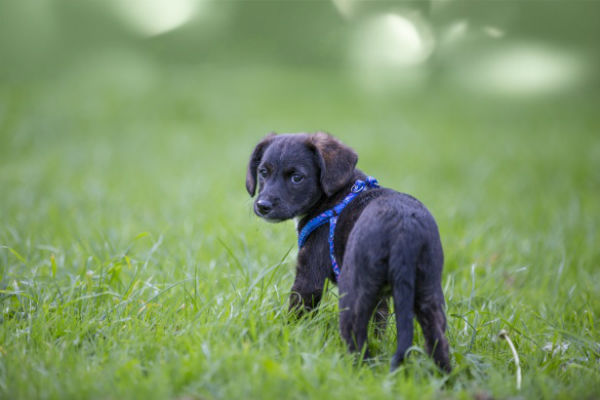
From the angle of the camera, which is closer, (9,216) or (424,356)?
(424,356)

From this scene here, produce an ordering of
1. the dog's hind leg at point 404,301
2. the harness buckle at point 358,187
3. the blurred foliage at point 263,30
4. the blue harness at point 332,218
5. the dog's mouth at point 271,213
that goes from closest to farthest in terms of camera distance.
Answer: the dog's hind leg at point 404,301 → the blue harness at point 332,218 → the harness buckle at point 358,187 → the dog's mouth at point 271,213 → the blurred foliage at point 263,30

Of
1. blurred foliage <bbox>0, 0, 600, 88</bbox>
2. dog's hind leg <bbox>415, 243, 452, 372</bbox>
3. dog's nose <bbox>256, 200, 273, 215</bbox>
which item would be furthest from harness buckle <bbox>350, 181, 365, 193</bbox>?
blurred foliage <bbox>0, 0, 600, 88</bbox>

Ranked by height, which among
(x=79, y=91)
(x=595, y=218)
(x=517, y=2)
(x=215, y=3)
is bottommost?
(x=595, y=218)

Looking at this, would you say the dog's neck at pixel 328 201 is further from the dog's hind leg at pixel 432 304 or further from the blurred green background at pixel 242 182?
the dog's hind leg at pixel 432 304

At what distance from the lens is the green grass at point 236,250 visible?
7.23 ft

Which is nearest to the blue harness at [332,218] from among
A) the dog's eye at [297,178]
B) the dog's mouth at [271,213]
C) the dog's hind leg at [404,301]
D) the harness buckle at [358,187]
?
the harness buckle at [358,187]

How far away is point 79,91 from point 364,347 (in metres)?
12.1

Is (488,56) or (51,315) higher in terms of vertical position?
(488,56)

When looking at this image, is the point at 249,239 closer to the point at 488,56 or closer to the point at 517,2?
the point at 488,56

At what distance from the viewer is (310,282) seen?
106 inches

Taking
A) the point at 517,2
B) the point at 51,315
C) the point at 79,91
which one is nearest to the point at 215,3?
the point at 79,91

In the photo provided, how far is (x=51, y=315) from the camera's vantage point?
268 cm

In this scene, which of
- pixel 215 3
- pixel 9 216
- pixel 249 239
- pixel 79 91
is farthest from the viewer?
pixel 215 3

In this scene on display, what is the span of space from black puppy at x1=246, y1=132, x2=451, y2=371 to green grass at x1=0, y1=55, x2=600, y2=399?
0.17m
